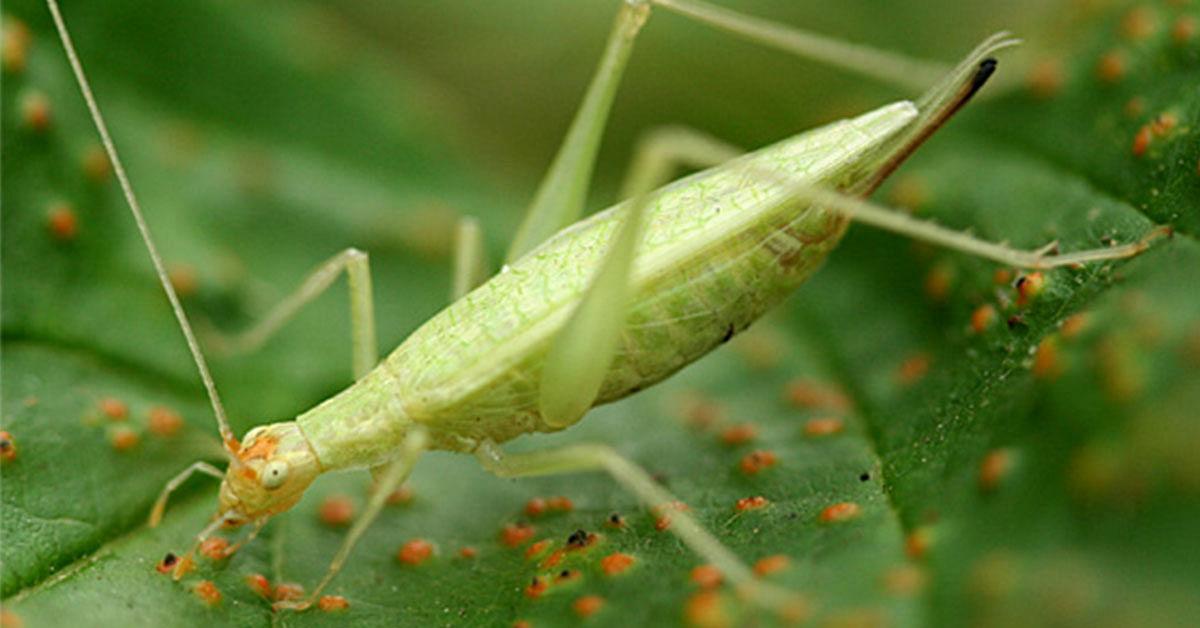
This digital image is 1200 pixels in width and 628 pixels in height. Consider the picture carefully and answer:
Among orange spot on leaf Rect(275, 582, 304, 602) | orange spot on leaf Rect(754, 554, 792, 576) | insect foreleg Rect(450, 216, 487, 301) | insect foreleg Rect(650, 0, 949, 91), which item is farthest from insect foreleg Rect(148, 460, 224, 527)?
insect foreleg Rect(650, 0, 949, 91)

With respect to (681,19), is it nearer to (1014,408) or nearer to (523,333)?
(523,333)

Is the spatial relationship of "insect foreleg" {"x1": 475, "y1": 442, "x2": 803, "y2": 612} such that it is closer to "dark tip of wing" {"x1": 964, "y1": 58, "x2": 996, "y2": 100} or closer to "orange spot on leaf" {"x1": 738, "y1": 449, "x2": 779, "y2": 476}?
"orange spot on leaf" {"x1": 738, "y1": 449, "x2": 779, "y2": 476}

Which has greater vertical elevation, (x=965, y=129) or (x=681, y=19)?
(x=681, y=19)

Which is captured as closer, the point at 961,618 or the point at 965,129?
the point at 961,618

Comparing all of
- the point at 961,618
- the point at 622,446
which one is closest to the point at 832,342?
the point at 622,446

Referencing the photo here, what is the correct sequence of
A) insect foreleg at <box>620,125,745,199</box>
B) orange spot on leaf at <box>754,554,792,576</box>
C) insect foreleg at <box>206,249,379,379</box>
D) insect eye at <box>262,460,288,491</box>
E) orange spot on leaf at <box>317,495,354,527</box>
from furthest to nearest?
insect foreleg at <box>620,125,745,199</box>, insect foreleg at <box>206,249,379,379</box>, orange spot on leaf at <box>317,495,354,527</box>, insect eye at <box>262,460,288,491</box>, orange spot on leaf at <box>754,554,792,576</box>

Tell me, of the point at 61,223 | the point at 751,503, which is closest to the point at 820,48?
the point at 751,503

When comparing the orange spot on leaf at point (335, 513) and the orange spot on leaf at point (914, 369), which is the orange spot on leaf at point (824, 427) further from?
the orange spot on leaf at point (335, 513)

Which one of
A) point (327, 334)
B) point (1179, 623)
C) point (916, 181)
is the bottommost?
point (1179, 623)
